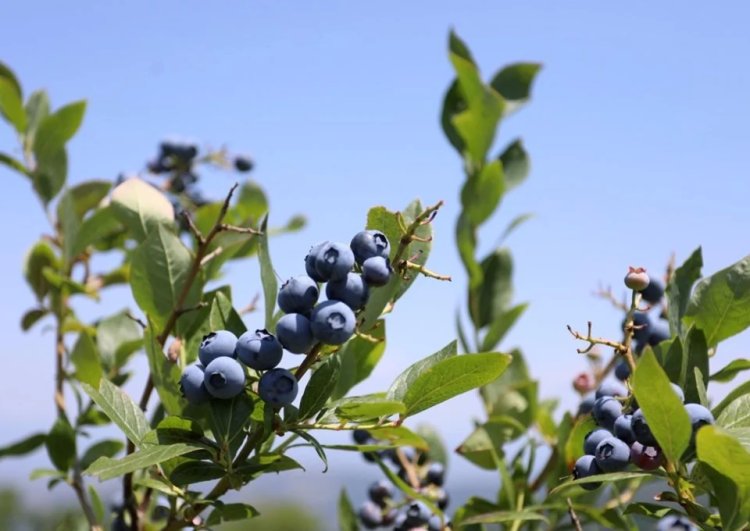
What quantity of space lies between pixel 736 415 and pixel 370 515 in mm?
1306

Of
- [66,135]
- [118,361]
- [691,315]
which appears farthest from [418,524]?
[66,135]

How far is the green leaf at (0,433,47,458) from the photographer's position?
2.03m

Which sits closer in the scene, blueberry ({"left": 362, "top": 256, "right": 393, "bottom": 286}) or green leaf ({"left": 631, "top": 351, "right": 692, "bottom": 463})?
green leaf ({"left": 631, "top": 351, "right": 692, "bottom": 463})

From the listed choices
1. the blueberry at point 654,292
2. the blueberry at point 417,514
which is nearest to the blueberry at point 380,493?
the blueberry at point 417,514

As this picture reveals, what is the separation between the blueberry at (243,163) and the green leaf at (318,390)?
93.3 inches

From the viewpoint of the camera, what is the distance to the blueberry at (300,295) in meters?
1.09

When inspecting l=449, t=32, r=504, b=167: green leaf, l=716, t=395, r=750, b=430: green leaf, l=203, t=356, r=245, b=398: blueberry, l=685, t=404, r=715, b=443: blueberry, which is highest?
l=449, t=32, r=504, b=167: green leaf

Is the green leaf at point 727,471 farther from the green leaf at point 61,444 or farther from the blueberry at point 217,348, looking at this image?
the green leaf at point 61,444

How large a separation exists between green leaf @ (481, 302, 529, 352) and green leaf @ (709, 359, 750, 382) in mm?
734

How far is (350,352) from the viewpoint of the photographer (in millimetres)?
1296

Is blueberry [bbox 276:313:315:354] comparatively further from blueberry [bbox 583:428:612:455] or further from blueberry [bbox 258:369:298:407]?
blueberry [bbox 583:428:612:455]

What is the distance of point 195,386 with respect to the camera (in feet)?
3.75

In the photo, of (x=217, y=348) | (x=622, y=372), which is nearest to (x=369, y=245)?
(x=217, y=348)

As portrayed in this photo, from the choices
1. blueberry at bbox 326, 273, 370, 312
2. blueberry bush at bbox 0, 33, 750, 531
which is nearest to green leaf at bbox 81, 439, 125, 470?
blueberry bush at bbox 0, 33, 750, 531
